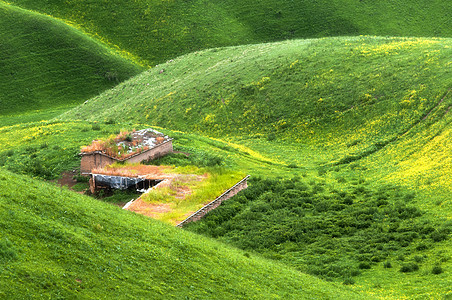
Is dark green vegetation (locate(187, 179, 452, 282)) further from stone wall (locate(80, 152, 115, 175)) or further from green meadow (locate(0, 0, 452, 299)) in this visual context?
stone wall (locate(80, 152, 115, 175))

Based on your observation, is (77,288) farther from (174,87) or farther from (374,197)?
(174,87)

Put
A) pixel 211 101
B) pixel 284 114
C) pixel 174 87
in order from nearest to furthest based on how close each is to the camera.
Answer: pixel 284 114
pixel 211 101
pixel 174 87

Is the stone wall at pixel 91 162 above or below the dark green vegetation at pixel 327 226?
above

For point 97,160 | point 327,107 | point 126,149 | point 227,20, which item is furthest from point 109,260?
point 227,20

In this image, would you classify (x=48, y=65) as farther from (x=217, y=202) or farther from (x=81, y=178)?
(x=217, y=202)

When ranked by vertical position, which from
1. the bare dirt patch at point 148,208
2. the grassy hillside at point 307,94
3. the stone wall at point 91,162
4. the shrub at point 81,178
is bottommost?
the bare dirt patch at point 148,208

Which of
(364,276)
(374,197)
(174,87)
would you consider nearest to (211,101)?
(174,87)

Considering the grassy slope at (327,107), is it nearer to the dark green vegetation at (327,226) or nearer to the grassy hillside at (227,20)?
the dark green vegetation at (327,226)

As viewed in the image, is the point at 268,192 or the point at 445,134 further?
the point at 445,134

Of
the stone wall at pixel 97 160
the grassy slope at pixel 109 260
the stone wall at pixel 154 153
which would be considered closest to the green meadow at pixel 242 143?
the grassy slope at pixel 109 260
